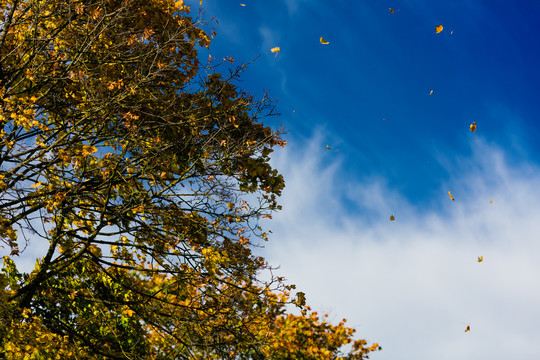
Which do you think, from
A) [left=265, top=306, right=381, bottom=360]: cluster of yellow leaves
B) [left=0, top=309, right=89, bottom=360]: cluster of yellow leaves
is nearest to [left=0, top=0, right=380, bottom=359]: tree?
[left=0, top=309, right=89, bottom=360]: cluster of yellow leaves

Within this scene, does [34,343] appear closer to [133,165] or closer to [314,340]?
[133,165]

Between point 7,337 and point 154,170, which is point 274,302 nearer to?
point 154,170

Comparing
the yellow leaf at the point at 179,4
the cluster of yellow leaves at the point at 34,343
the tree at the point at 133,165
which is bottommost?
the cluster of yellow leaves at the point at 34,343

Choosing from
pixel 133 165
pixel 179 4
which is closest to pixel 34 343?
pixel 133 165

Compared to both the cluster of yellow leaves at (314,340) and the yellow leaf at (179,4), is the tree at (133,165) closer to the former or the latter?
the yellow leaf at (179,4)

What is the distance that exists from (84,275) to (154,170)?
3.88 metres

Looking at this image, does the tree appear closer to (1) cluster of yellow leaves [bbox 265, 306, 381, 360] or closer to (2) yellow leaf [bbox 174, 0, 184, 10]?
(2) yellow leaf [bbox 174, 0, 184, 10]

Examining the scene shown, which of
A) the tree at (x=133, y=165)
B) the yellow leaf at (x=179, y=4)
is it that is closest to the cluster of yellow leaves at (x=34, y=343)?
the tree at (x=133, y=165)

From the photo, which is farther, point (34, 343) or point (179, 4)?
point (179, 4)

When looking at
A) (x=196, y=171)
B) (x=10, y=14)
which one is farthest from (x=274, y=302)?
(x=10, y=14)

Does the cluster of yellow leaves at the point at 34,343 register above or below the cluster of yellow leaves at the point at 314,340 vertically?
below

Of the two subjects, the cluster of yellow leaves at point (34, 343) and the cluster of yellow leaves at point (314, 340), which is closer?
the cluster of yellow leaves at point (34, 343)

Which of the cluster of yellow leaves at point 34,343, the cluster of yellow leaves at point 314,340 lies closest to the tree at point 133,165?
the cluster of yellow leaves at point 34,343

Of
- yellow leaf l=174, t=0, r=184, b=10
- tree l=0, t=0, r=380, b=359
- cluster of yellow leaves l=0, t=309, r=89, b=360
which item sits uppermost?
yellow leaf l=174, t=0, r=184, b=10
